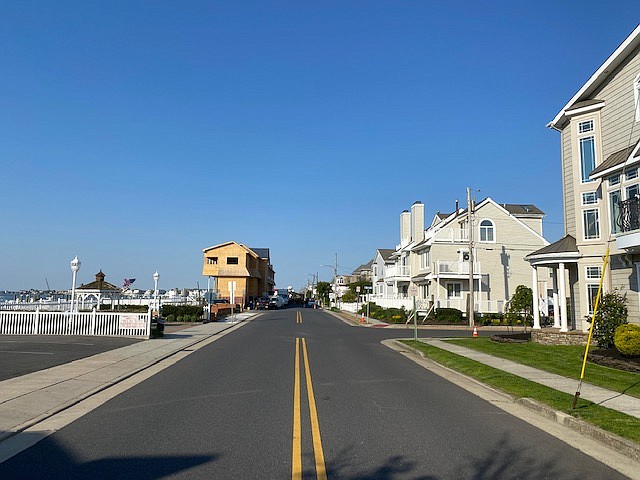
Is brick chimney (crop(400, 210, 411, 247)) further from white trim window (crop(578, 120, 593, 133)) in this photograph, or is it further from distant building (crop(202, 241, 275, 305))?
white trim window (crop(578, 120, 593, 133))

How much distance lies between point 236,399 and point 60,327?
58.7ft

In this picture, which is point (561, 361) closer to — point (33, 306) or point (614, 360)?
point (614, 360)

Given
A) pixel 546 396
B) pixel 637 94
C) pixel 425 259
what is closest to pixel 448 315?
pixel 425 259

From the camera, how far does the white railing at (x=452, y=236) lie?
155ft

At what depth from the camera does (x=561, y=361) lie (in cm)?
1645

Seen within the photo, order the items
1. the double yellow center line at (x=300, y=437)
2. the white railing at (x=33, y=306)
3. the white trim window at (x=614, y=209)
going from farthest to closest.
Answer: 1. the white railing at (x=33, y=306)
2. the white trim window at (x=614, y=209)
3. the double yellow center line at (x=300, y=437)

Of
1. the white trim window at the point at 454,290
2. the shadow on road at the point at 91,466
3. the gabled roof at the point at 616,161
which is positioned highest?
the gabled roof at the point at 616,161

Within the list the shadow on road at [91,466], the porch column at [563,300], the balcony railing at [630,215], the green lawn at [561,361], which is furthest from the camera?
the porch column at [563,300]

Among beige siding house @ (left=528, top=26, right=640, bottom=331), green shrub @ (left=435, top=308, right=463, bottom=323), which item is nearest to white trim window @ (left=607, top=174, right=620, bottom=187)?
beige siding house @ (left=528, top=26, right=640, bottom=331)

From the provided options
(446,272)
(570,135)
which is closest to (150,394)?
(570,135)

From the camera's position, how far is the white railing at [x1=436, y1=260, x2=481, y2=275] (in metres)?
45.4

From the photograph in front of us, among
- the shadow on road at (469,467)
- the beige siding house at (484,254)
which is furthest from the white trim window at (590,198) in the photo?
the beige siding house at (484,254)

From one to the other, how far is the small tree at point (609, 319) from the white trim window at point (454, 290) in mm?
29128

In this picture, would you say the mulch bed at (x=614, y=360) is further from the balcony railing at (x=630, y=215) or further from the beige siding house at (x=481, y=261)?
the beige siding house at (x=481, y=261)
